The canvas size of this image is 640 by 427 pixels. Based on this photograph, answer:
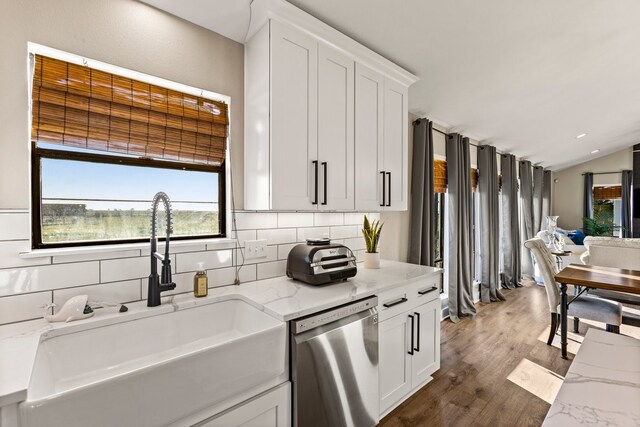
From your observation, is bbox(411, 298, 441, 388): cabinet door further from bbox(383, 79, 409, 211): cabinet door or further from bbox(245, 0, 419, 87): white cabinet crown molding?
bbox(245, 0, 419, 87): white cabinet crown molding

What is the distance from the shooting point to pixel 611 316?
8.72 ft

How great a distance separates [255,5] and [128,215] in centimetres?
133

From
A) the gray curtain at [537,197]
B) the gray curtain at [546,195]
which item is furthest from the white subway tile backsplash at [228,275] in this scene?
the gray curtain at [546,195]

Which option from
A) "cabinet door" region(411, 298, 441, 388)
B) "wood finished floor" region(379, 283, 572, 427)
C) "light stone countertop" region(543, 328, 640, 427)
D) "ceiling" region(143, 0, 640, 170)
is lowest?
"wood finished floor" region(379, 283, 572, 427)

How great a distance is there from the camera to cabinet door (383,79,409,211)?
7.81 feet

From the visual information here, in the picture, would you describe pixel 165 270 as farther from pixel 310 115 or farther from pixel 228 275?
pixel 310 115

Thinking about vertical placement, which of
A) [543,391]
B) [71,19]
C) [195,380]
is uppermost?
[71,19]

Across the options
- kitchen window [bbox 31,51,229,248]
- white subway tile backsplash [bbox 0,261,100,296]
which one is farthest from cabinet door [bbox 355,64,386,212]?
white subway tile backsplash [bbox 0,261,100,296]

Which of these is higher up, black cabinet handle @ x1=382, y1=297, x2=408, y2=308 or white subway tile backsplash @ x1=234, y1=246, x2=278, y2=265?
white subway tile backsplash @ x1=234, y1=246, x2=278, y2=265

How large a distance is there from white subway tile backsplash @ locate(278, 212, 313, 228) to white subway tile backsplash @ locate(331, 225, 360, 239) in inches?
10.1

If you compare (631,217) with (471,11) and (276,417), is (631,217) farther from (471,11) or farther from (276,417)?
(276,417)

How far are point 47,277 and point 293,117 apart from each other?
4.63 ft

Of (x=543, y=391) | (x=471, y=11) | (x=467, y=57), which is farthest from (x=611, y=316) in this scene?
(x=471, y=11)

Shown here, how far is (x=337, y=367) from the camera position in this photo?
153 cm
